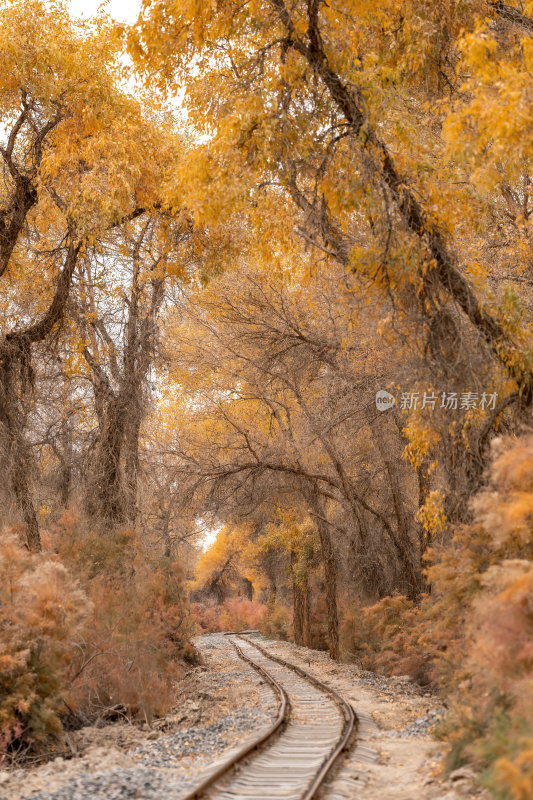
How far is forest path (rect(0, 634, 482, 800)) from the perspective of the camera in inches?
307

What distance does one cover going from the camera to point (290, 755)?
973cm

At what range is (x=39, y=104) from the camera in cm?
1652

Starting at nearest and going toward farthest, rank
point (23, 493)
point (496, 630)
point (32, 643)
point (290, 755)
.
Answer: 1. point (496, 630)
2. point (290, 755)
3. point (32, 643)
4. point (23, 493)

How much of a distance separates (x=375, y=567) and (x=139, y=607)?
34.0ft

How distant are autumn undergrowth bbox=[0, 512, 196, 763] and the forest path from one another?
623 mm

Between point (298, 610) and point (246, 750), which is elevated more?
point (298, 610)

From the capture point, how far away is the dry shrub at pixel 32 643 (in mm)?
9941

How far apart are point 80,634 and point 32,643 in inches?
113

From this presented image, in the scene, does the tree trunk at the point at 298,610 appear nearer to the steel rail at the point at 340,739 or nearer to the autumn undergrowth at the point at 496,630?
the steel rail at the point at 340,739
